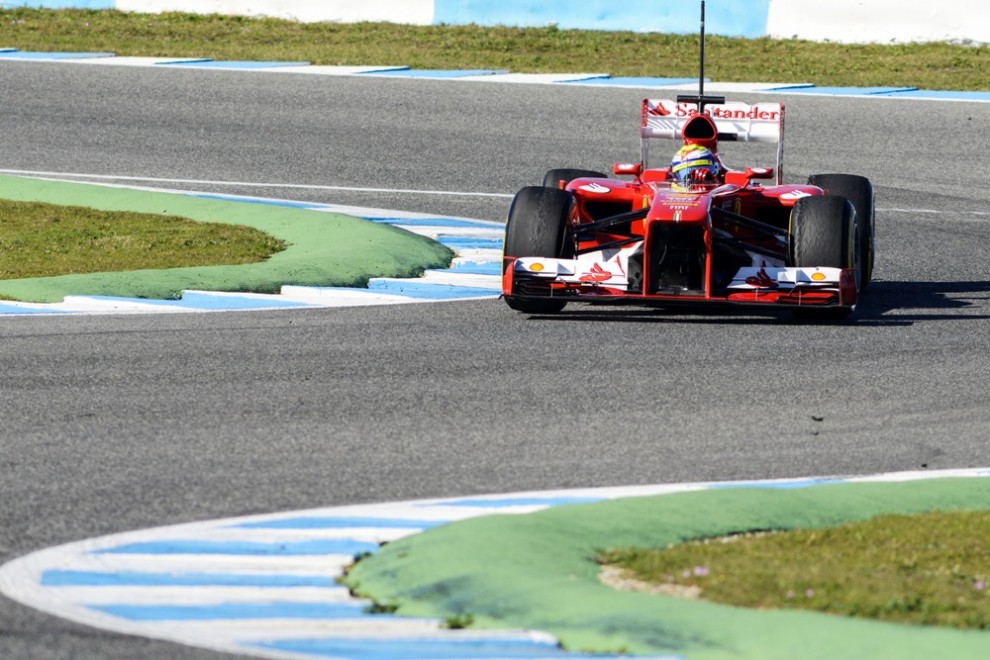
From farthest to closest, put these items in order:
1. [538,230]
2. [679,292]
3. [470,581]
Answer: [538,230], [679,292], [470,581]

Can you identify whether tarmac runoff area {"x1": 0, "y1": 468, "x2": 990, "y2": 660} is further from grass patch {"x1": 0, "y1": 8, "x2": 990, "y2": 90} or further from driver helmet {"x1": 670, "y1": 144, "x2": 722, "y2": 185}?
grass patch {"x1": 0, "y1": 8, "x2": 990, "y2": 90}

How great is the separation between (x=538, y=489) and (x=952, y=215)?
8.51 metres

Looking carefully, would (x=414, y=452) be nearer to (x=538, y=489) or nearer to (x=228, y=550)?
(x=538, y=489)

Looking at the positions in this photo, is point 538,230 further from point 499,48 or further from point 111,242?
point 499,48

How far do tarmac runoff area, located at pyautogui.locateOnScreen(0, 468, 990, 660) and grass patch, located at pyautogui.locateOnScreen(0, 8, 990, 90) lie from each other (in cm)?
1291

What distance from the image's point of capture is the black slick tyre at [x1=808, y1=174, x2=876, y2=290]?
10523mm

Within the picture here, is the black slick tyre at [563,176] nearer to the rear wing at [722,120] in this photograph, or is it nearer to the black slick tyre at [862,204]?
the rear wing at [722,120]

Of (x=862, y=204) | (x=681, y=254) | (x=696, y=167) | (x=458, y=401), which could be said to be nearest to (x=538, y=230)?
(x=681, y=254)

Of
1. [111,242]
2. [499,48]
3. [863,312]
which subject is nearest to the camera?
[863,312]

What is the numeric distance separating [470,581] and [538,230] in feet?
16.5

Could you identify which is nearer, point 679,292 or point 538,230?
point 679,292

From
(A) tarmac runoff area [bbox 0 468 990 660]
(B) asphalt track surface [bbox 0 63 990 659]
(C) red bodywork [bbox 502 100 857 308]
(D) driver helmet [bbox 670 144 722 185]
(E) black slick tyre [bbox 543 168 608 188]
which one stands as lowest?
(B) asphalt track surface [bbox 0 63 990 659]

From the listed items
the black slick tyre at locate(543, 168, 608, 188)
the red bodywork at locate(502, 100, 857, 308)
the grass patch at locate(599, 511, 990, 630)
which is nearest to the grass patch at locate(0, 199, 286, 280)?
the black slick tyre at locate(543, 168, 608, 188)

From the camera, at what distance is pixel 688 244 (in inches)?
376
